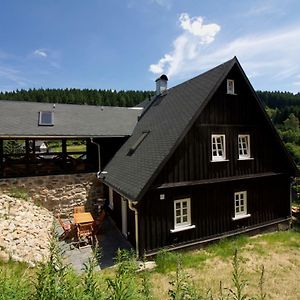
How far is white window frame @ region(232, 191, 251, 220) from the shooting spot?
39.9 ft

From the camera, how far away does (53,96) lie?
286 ft

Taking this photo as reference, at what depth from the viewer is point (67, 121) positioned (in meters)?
15.5

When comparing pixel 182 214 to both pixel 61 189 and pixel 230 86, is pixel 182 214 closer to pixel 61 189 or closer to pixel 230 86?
pixel 230 86

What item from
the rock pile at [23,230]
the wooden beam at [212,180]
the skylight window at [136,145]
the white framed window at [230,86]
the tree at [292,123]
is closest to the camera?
the rock pile at [23,230]

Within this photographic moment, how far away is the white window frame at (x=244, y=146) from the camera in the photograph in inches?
491

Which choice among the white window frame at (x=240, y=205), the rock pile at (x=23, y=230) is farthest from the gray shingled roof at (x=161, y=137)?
the white window frame at (x=240, y=205)

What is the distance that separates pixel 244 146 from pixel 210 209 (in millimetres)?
3661

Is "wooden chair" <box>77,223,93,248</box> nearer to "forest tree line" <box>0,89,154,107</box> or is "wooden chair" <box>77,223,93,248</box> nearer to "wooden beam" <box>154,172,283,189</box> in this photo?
"wooden beam" <box>154,172,283,189</box>

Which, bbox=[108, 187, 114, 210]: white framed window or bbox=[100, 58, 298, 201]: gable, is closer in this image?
bbox=[100, 58, 298, 201]: gable

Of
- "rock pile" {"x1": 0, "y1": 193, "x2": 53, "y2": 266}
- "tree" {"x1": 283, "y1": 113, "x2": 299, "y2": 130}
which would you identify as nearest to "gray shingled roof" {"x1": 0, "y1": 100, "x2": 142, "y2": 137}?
"rock pile" {"x1": 0, "y1": 193, "x2": 53, "y2": 266}

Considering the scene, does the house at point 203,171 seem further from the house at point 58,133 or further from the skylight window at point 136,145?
the house at point 58,133

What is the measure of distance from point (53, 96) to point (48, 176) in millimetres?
80254

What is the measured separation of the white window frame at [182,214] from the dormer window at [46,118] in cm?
864

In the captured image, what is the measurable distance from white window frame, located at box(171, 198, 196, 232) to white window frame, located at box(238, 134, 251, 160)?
151 inches
